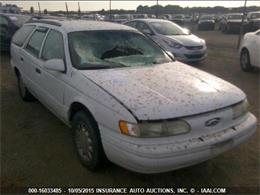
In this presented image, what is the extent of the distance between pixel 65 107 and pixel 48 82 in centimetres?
65

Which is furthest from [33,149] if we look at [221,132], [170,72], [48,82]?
[221,132]

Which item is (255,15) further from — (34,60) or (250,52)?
(34,60)

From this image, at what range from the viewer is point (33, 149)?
160 inches

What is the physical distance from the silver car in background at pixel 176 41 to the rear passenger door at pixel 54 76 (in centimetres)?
568

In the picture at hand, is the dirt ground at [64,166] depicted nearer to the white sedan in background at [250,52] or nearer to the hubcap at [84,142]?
the hubcap at [84,142]

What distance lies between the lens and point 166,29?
10.8 meters

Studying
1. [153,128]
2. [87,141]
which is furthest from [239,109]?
[87,141]

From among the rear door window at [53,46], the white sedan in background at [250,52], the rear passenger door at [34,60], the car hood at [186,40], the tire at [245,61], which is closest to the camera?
the rear door window at [53,46]

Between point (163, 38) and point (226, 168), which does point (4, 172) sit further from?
point (163, 38)

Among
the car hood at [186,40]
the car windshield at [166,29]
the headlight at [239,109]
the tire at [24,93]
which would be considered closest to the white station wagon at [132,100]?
the headlight at [239,109]

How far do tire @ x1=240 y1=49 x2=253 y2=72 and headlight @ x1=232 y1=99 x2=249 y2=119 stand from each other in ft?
19.2

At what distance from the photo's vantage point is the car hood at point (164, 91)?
115 inches

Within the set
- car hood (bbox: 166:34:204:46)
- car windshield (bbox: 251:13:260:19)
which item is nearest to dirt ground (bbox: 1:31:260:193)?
car hood (bbox: 166:34:204:46)

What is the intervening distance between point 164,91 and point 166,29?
313 inches
